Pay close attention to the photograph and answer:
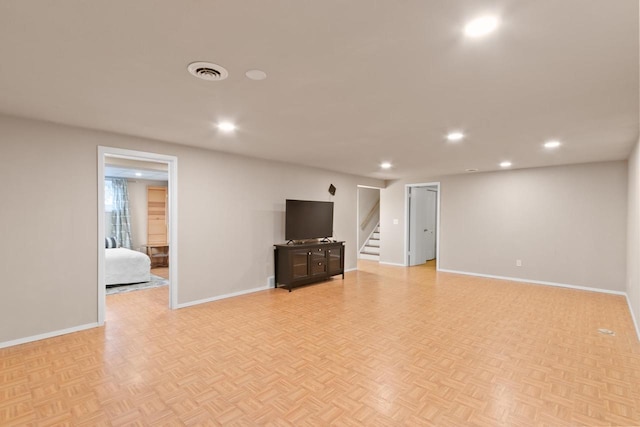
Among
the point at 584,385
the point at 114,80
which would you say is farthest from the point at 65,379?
the point at 584,385

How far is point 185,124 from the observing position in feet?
11.4

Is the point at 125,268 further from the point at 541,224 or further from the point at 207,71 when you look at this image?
the point at 541,224

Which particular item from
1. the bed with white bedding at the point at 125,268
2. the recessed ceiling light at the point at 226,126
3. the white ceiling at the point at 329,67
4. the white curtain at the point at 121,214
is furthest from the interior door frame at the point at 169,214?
the white curtain at the point at 121,214

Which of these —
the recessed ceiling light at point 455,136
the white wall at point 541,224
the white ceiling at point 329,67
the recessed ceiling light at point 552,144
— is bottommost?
the white wall at point 541,224

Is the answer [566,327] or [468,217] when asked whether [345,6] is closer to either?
[566,327]

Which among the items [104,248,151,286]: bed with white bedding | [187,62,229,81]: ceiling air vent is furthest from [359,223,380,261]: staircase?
[187,62,229,81]: ceiling air vent

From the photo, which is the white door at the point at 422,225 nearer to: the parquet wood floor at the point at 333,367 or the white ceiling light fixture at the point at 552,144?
the parquet wood floor at the point at 333,367

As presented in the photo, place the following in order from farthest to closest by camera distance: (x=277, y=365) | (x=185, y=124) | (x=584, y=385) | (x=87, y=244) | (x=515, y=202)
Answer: (x=515, y=202) < (x=87, y=244) < (x=185, y=124) < (x=277, y=365) < (x=584, y=385)

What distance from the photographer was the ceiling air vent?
81.2 inches

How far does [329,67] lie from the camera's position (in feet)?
6.84

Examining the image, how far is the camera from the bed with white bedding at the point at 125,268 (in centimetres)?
572

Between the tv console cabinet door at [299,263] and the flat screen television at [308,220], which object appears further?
the flat screen television at [308,220]

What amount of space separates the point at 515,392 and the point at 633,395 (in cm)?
87

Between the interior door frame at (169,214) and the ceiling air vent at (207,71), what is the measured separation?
2.39 metres
